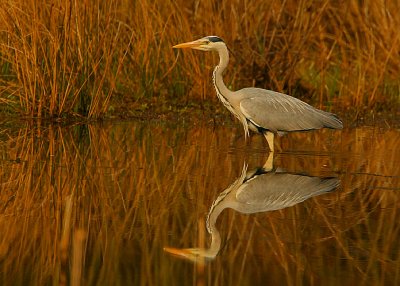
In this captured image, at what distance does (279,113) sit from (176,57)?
3.33m

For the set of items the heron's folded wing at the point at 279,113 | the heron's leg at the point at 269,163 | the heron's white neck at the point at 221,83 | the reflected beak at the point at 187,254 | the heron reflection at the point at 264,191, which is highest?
the heron's white neck at the point at 221,83

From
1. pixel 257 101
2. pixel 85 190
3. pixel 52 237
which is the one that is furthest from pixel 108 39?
pixel 52 237

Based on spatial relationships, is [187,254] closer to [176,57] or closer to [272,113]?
[272,113]

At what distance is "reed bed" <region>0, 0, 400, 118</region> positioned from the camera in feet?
38.7

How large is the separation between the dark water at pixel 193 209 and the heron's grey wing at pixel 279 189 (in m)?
0.01

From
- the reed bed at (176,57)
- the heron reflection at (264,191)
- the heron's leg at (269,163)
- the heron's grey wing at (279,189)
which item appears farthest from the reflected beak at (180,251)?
the reed bed at (176,57)

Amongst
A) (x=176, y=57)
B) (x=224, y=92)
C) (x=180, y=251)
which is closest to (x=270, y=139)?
(x=224, y=92)

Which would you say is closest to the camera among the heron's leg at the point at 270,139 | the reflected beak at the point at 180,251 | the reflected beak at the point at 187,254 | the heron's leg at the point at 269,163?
the reflected beak at the point at 187,254

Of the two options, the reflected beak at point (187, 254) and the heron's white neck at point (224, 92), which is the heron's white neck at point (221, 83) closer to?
the heron's white neck at point (224, 92)

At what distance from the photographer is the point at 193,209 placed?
24.0 ft

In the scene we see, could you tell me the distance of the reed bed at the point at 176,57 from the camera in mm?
11789

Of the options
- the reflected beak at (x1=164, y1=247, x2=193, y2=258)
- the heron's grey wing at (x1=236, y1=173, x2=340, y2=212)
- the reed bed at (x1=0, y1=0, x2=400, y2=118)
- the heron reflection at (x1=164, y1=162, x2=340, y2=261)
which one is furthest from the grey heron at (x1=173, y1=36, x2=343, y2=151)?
the reflected beak at (x1=164, y1=247, x2=193, y2=258)

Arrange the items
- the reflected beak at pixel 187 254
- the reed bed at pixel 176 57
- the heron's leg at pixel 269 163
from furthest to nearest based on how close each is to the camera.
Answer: the reed bed at pixel 176 57 → the heron's leg at pixel 269 163 → the reflected beak at pixel 187 254

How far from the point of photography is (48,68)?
11.6 metres
